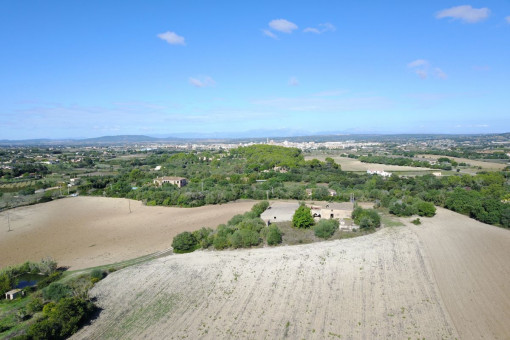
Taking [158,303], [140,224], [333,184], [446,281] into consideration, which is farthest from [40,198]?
[446,281]

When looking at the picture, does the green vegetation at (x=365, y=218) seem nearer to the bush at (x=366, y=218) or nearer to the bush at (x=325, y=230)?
the bush at (x=366, y=218)

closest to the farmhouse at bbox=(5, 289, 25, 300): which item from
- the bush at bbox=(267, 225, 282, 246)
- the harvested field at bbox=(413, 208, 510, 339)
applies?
the bush at bbox=(267, 225, 282, 246)

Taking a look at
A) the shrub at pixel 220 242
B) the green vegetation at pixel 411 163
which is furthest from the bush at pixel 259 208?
the green vegetation at pixel 411 163

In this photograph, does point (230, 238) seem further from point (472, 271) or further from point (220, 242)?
point (472, 271)

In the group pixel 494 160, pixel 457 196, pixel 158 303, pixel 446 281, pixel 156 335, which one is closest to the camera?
pixel 156 335

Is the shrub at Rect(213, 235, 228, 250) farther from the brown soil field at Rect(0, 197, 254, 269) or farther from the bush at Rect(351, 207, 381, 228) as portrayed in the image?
the bush at Rect(351, 207, 381, 228)

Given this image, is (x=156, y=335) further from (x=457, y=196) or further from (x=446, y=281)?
(x=457, y=196)

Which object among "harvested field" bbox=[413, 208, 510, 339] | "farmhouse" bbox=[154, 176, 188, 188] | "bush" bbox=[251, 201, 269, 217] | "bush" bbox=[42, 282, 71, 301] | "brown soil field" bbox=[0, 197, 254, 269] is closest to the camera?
"harvested field" bbox=[413, 208, 510, 339]
